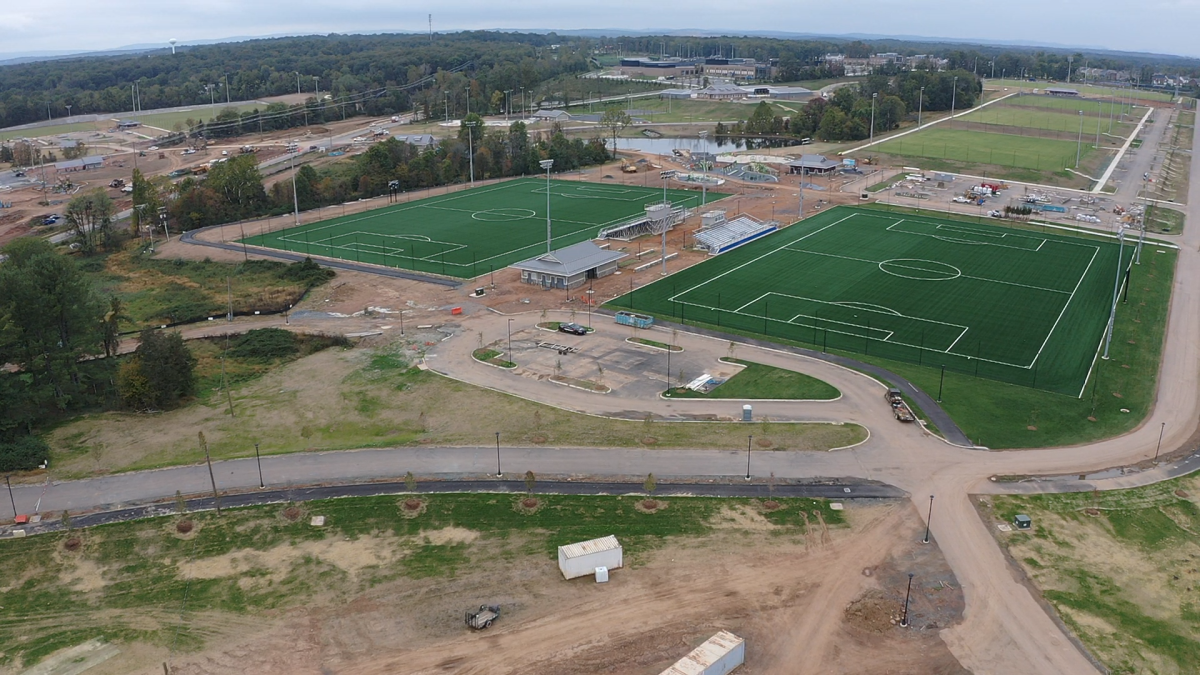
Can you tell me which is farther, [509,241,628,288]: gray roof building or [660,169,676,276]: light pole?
[660,169,676,276]: light pole

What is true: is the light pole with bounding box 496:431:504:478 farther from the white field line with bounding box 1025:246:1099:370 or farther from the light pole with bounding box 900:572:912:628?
the white field line with bounding box 1025:246:1099:370

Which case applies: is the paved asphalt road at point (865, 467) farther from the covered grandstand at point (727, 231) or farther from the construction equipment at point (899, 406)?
the covered grandstand at point (727, 231)

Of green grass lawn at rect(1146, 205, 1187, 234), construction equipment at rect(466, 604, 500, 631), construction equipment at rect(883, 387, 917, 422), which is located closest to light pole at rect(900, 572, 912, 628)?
construction equipment at rect(466, 604, 500, 631)

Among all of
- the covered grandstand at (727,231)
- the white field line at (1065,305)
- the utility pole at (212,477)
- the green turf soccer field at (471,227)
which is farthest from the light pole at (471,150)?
the utility pole at (212,477)

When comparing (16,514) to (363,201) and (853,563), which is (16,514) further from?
(363,201)

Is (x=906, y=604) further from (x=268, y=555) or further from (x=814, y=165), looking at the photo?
(x=814, y=165)
